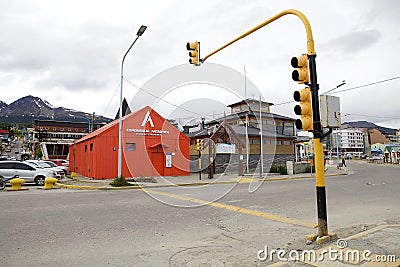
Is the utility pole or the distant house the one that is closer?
the utility pole

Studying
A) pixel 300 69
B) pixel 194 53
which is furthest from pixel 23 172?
pixel 300 69

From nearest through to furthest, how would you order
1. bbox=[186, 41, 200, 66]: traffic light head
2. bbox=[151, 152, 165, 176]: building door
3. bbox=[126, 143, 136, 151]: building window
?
bbox=[186, 41, 200, 66]: traffic light head
bbox=[126, 143, 136, 151]: building window
bbox=[151, 152, 165, 176]: building door

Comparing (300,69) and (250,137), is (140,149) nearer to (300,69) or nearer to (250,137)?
(250,137)

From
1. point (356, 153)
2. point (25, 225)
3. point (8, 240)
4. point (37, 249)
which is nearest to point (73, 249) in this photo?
point (37, 249)

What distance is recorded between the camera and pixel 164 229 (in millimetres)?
7352

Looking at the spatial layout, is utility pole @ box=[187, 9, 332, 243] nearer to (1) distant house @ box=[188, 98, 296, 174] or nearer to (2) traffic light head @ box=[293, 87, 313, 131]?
Answer: (2) traffic light head @ box=[293, 87, 313, 131]

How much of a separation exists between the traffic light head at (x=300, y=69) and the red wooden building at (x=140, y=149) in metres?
19.9

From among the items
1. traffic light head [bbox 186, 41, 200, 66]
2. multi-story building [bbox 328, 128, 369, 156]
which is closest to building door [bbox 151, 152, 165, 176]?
traffic light head [bbox 186, 41, 200, 66]

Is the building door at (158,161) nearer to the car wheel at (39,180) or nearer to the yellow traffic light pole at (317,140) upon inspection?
the car wheel at (39,180)

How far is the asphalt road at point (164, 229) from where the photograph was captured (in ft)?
17.6

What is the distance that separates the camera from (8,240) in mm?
6379

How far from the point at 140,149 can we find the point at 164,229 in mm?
18782

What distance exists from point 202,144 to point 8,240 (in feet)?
62.6

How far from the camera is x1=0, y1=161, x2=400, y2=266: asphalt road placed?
5.35m
